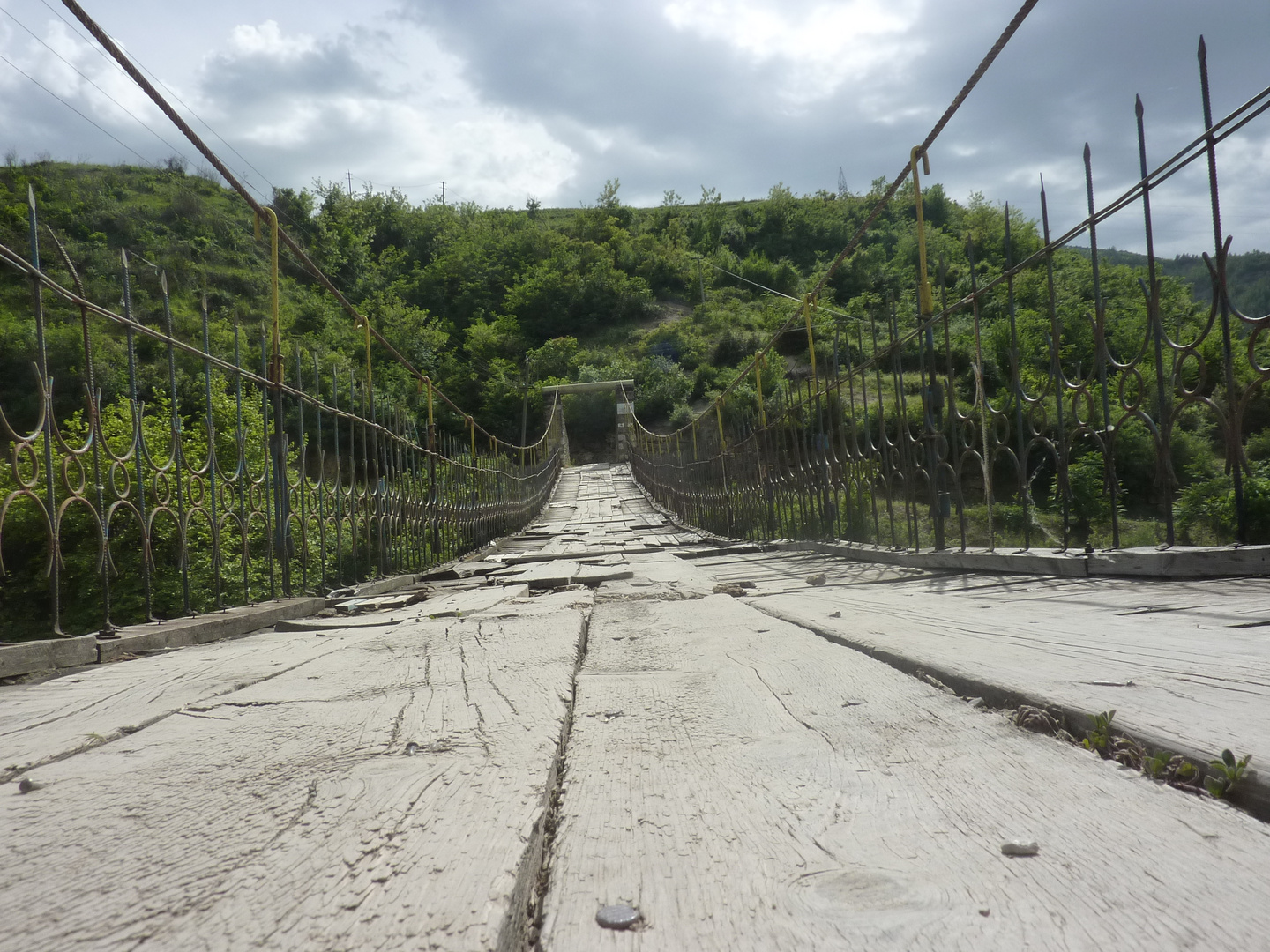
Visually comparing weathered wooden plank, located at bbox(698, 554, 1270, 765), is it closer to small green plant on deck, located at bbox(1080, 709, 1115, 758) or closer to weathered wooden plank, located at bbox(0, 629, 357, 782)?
small green plant on deck, located at bbox(1080, 709, 1115, 758)

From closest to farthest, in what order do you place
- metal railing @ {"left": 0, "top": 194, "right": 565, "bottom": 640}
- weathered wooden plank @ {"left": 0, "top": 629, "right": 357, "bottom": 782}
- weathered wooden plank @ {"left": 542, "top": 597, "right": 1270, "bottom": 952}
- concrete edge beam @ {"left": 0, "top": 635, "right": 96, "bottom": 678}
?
1. weathered wooden plank @ {"left": 542, "top": 597, "right": 1270, "bottom": 952}
2. weathered wooden plank @ {"left": 0, "top": 629, "right": 357, "bottom": 782}
3. concrete edge beam @ {"left": 0, "top": 635, "right": 96, "bottom": 678}
4. metal railing @ {"left": 0, "top": 194, "right": 565, "bottom": 640}

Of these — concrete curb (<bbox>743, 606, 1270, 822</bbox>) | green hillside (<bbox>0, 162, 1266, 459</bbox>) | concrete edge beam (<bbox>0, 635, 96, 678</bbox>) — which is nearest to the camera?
concrete curb (<bbox>743, 606, 1270, 822</bbox>)

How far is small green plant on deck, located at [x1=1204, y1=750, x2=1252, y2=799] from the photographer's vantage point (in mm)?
676

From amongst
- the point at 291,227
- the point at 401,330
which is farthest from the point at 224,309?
the point at 291,227

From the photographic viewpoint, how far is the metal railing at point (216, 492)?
2314 mm

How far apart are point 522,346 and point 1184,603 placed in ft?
155

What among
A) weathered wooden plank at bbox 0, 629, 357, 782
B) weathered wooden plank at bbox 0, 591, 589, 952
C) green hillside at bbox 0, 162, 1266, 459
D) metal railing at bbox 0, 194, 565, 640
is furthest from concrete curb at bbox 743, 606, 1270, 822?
green hillside at bbox 0, 162, 1266, 459

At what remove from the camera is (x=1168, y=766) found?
29.3 inches

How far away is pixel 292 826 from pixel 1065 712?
82 cm

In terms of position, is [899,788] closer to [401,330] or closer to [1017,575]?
[1017,575]

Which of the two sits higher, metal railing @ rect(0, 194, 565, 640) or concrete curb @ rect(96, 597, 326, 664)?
metal railing @ rect(0, 194, 565, 640)

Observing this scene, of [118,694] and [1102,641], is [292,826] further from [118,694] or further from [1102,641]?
[1102,641]

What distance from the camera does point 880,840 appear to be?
0.68 m

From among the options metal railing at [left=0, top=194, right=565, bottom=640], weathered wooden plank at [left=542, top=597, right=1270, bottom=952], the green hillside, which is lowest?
weathered wooden plank at [left=542, top=597, right=1270, bottom=952]
